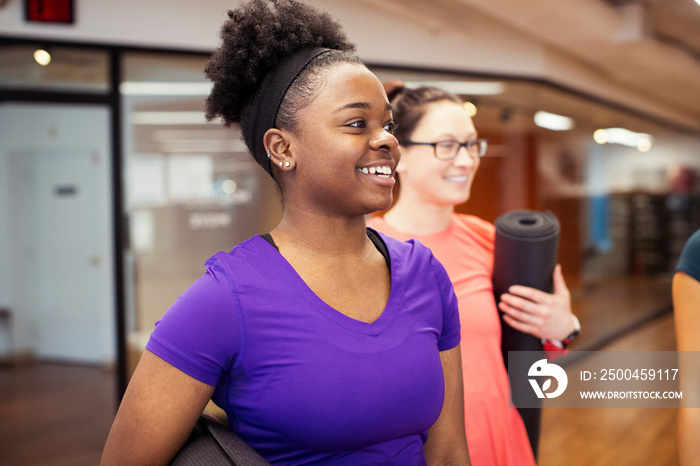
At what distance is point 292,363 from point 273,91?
1.47 ft

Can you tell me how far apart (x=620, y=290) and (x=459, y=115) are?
7.09 m

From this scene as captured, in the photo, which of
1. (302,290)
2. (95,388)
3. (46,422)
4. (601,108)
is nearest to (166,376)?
(302,290)

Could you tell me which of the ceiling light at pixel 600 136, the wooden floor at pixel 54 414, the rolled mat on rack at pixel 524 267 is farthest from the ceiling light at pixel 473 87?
the wooden floor at pixel 54 414

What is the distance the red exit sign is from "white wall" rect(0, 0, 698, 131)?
0.14 ft

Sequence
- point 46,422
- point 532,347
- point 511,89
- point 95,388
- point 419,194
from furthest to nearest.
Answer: point 95,388
point 511,89
point 46,422
point 419,194
point 532,347

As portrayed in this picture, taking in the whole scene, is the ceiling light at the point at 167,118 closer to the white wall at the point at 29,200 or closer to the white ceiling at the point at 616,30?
the white ceiling at the point at 616,30

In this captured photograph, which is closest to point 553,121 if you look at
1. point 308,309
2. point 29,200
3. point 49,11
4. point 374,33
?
point 374,33

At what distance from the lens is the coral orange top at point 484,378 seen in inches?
60.9

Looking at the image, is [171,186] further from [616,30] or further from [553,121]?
[553,121]

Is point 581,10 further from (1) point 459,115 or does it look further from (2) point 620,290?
(2) point 620,290

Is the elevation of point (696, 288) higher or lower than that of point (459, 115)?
lower

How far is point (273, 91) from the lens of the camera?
1.03 metres

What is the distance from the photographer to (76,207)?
6258mm

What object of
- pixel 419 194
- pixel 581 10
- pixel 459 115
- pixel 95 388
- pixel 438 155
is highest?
pixel 581 10
